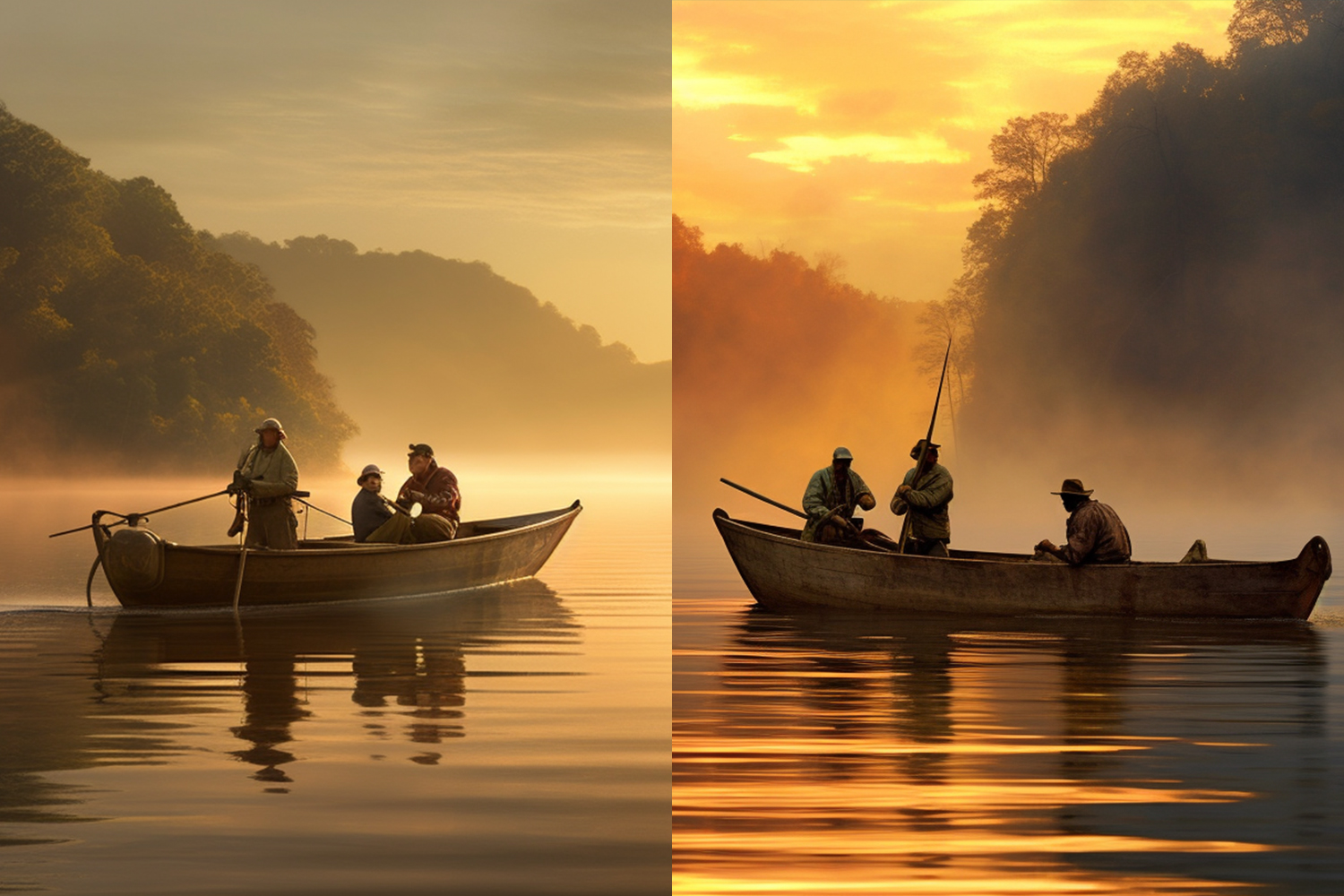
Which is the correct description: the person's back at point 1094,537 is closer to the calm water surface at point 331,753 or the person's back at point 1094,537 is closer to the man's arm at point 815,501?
the man's arm at point 815,501

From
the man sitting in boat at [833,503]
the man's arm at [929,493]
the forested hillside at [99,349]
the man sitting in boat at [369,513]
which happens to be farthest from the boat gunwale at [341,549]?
the forested hillside at [99,349]

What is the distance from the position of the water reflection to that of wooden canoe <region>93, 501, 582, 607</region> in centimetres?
27

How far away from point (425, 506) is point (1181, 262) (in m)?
51.6

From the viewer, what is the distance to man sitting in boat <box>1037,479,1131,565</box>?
14.7m

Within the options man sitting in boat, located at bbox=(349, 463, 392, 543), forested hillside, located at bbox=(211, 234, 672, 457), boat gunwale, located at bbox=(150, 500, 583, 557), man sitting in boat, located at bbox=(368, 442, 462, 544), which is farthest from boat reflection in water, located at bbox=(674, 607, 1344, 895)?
forested hillside, located at bbox=(211, 234, 672, 457)

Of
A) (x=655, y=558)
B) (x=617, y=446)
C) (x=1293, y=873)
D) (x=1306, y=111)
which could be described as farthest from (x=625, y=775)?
(x=617, y=446)

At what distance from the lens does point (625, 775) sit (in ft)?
24.7

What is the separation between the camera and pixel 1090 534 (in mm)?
14695

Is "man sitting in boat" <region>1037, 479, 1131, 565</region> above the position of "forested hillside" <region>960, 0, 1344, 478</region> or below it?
below

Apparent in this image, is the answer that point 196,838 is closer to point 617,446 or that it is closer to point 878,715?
point 878,715

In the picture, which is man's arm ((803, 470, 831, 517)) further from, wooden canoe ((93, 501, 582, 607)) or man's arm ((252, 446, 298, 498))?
man's arm ((252, 446, 298, 498))

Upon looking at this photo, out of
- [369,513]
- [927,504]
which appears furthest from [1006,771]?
[369,513]

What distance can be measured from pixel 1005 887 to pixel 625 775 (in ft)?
7.60

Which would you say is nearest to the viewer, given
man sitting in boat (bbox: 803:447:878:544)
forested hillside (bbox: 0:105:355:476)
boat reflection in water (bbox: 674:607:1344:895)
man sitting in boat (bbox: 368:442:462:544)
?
boat reflection in water (bbox: 674:607:1344:895)
